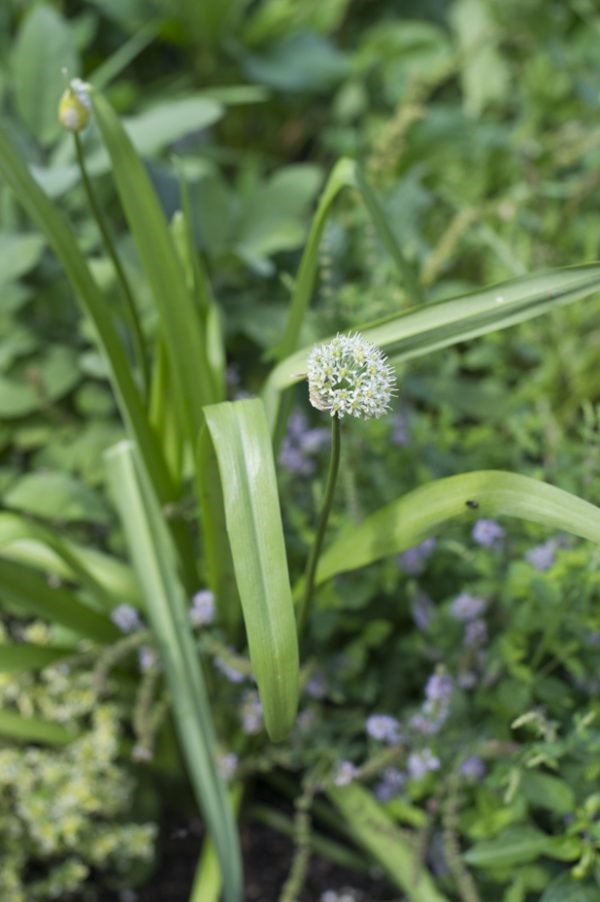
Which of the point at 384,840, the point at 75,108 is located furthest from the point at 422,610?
the point at 75,108

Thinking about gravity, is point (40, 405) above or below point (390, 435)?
above

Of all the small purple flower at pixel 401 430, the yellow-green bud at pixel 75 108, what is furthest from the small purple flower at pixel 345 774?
the yellow-green bud at pixel 75 108

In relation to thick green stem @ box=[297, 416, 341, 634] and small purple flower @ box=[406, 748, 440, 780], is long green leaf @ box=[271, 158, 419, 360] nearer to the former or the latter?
thick green stem @ box=[297, 416, 341, 634]

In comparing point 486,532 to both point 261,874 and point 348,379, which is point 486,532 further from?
point 261,874

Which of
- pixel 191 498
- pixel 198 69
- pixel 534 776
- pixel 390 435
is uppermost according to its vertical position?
pixel 198 69

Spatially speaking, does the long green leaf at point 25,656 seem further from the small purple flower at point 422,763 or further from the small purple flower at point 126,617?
the small purple flower at point 422,763

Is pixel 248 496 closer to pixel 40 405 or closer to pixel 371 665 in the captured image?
pixel 371 665

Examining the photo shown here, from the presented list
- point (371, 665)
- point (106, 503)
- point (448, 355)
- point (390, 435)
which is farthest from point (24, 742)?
point (448, 355)
